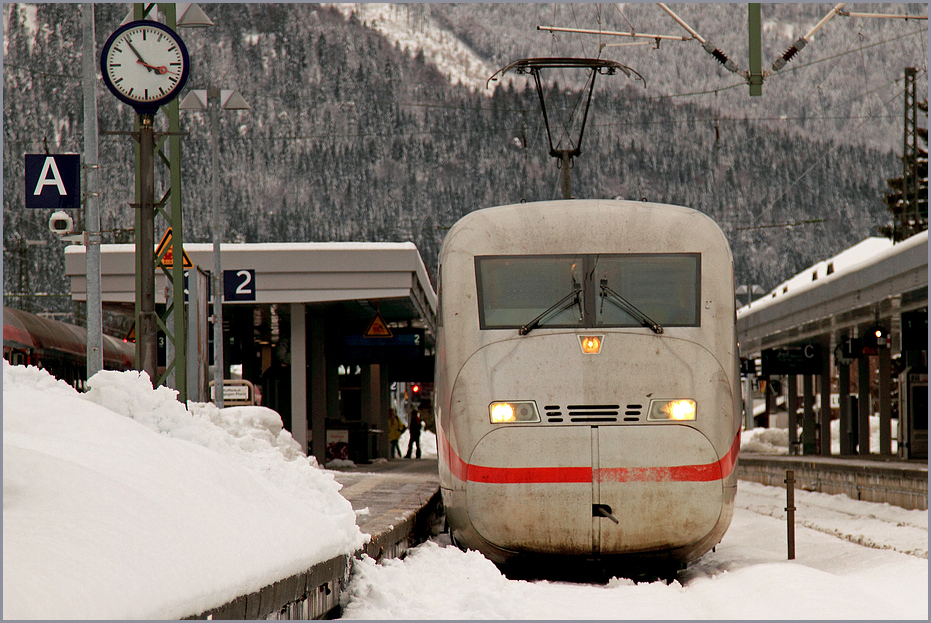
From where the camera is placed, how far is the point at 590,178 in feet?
542

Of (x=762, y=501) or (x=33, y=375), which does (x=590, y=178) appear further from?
(x=33, y=375)

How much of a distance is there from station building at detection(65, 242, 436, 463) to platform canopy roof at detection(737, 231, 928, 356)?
8512mm

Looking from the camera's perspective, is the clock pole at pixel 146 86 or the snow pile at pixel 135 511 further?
the clock pole at pixel 146 86

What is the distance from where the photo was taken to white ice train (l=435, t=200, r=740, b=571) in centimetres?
933

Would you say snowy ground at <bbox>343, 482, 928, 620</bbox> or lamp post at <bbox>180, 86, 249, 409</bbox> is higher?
lamp post at <bbox>180, 86, 249, 409</bbox>

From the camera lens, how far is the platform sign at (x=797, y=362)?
35.3m

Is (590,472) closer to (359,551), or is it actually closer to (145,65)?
(359,551)

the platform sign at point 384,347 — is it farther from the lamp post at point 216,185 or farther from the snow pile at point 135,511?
the snow pile at point 135,511

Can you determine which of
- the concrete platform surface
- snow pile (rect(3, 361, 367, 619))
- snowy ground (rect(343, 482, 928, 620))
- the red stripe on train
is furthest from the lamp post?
snow pile (rect(3, 361, 367, 619))

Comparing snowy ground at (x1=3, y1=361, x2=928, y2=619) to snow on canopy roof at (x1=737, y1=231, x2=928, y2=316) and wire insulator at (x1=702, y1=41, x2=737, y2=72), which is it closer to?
wire insulator at (x1=702, y1=41, x2=737, y2=72)

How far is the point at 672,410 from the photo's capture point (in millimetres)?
9539

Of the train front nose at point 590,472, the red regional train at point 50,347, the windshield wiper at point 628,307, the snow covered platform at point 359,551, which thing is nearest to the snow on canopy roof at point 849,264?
the snow covered platform at point 359,551

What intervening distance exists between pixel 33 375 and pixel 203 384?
1067 cm

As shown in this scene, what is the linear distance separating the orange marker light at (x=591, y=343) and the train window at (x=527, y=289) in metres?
0.25
